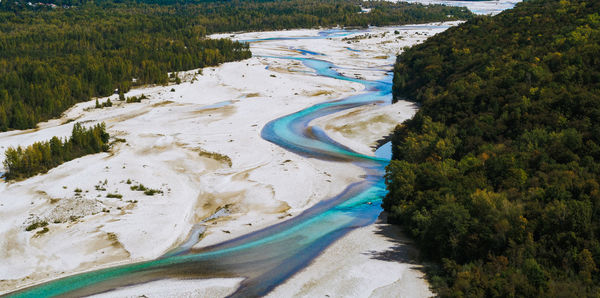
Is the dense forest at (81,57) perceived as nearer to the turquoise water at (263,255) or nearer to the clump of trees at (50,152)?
the clump of trees at (50,152)

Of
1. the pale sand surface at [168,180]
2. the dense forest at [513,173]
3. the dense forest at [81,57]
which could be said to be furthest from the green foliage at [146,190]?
the dense forest at [81,57]

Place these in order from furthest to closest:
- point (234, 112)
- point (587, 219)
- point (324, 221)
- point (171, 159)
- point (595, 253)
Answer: point (234, 112) → point (171, 159) → point (324, 221) → point (587, 219) → point (595, 253)

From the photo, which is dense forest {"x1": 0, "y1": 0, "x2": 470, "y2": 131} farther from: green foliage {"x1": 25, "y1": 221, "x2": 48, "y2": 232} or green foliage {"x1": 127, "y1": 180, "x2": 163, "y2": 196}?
green foliage {"x1": 25, "y1": 221, "x2": 48, "y2": 232}

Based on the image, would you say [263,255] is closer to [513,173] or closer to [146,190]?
[146,190]

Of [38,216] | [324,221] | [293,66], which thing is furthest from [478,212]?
[293,66]

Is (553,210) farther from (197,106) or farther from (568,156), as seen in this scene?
(197,106)
